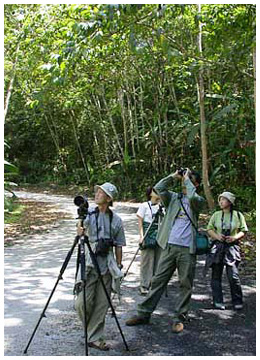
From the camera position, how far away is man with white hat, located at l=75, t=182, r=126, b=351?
3750 millimetres

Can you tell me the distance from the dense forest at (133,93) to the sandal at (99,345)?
2147mm

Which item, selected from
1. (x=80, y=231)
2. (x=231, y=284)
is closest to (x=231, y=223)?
(x=231, y=284)

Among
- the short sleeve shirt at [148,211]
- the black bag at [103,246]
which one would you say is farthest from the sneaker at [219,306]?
the black bag at [103,246]

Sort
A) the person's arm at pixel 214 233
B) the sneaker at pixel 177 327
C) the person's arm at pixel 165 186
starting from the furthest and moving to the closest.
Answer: the person's arm at pixel 214 233
the person's arm at pixel 165 186
the sneaker at pixel 177 327

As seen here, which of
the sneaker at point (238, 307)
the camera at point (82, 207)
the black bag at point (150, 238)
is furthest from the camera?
the black bag at point (150, 238)

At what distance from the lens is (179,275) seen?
4219 mm

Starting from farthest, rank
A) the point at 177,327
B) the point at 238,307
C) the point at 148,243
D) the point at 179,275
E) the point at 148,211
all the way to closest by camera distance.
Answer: the point at 148,211, the point at 148,243, the point at 238,307, the point at 179,275, the point at 177,327

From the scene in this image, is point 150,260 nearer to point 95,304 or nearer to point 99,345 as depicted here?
point 95,304

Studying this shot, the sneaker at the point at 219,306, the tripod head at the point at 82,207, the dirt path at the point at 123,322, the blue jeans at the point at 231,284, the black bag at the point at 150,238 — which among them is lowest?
the dirt path at the point at 123,322

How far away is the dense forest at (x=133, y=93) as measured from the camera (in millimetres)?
4441

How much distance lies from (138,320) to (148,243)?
3.60ft

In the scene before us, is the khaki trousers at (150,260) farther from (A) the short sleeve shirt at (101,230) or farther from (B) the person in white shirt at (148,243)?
(A) the short sleeve shirt at (101,230)

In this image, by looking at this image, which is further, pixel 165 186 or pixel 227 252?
pixel 227 252

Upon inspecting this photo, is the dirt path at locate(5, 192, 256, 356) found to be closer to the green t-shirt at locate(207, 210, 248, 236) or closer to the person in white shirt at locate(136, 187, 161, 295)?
the person in white shirt at locate(136, 187, 161, 295)
